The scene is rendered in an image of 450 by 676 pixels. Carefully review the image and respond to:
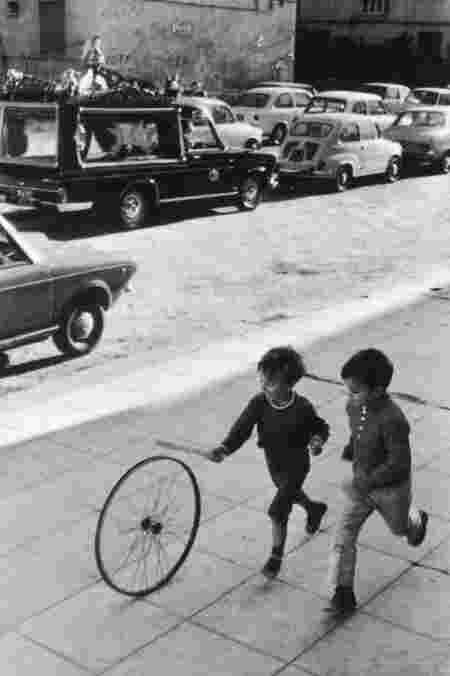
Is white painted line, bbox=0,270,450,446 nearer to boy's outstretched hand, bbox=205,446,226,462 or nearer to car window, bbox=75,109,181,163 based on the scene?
boy's outstretched hand, bbox=205,446,226,462

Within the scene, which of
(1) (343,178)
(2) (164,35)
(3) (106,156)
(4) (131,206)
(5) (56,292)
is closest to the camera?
(5) (56,292)

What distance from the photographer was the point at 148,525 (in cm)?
475

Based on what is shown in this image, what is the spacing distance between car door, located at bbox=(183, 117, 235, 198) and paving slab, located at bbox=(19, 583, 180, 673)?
1248 cm

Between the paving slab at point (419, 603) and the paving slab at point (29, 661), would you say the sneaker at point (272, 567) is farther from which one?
the paving slab at point (29, 661)

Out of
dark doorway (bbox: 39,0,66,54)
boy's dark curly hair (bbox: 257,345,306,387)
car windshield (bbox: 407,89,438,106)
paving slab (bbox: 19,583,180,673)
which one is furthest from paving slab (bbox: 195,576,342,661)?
dark doorway (bbox: 39,0,66,54)

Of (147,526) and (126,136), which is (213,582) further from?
(126,136)

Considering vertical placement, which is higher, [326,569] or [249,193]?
[249,193]

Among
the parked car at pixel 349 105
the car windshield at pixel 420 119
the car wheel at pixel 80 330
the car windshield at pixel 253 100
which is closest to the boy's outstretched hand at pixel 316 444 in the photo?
the car wheel at pixel 80 330

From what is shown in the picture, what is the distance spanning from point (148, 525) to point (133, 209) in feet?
38.4

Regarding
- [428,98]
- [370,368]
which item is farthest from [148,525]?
[428,98]

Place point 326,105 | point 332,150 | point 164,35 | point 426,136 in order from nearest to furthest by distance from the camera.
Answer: point 332,150
point 426,136
point 326,105
point 164,35

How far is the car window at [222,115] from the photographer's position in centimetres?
2367

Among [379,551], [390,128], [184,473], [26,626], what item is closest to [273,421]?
[184,473]

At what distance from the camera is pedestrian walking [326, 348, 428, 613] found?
4.42 meters
